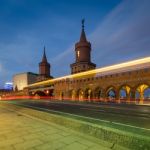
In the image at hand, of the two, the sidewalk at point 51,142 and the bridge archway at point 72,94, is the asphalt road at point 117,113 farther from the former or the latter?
the bridge archway at point 72,94

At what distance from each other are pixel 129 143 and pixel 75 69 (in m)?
56.1

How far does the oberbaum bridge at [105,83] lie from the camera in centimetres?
2942

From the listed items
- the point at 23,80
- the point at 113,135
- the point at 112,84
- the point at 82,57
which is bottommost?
the point at 113,135

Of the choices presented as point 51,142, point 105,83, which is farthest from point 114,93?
point 51,142

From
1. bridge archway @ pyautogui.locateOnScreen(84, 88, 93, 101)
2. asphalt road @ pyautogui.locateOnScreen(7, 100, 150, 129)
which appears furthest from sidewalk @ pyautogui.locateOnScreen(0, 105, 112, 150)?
bridge archway @ pyautogui.locateOnScreen(84, 88, 93, 101)

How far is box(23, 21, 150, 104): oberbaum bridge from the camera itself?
29.4 meters

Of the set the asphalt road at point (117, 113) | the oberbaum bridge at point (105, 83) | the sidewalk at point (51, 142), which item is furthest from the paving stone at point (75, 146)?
the oberbaum bridge at point (105, 83)

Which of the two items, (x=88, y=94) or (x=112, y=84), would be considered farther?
(x=88, y=94)

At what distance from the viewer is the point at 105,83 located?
34.7 m

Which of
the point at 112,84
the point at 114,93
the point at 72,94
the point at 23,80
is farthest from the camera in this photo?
the point at 23,80

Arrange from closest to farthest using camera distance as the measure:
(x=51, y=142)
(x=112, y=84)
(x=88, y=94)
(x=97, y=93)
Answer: (x=51, y=142) < (x=112, y=84) < (x=97, y=93) < (x=88, y=94)

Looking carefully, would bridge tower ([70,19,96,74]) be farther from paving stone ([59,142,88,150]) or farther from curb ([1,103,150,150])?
paving stone ([59,142,88,150])

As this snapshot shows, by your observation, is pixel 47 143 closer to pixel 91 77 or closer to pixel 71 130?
pixel 71 130

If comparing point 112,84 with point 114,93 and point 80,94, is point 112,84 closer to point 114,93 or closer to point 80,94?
point 114,93
